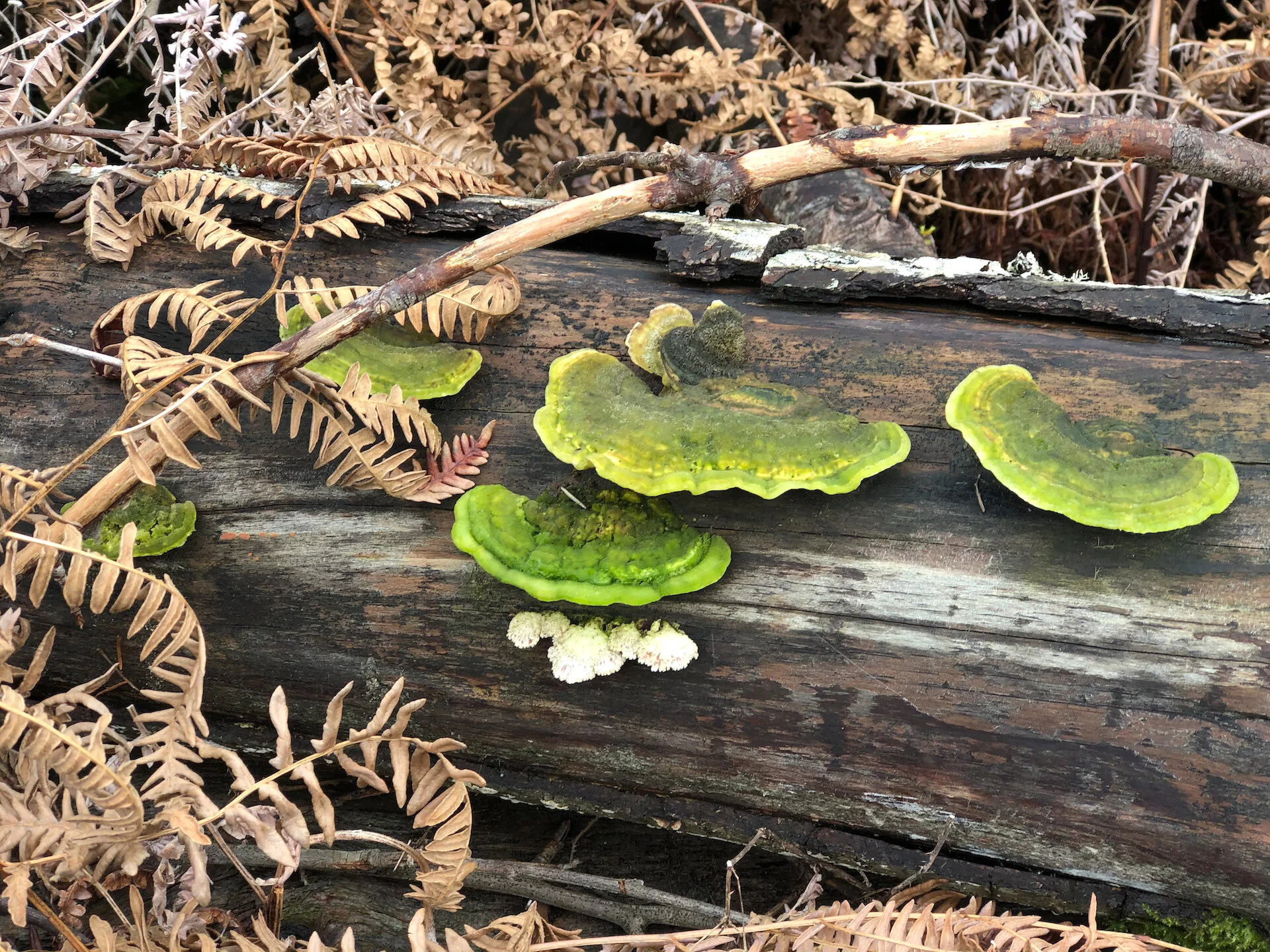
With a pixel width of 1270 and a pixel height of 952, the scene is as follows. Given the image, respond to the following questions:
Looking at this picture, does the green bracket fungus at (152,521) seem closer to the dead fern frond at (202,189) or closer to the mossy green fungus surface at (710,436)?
the dead fern frond at (202,189)

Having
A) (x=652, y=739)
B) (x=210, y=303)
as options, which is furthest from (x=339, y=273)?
(x=652, y=739)

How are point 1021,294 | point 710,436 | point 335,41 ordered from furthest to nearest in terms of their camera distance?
point 335,41 < point 1021,294 < point 710,436

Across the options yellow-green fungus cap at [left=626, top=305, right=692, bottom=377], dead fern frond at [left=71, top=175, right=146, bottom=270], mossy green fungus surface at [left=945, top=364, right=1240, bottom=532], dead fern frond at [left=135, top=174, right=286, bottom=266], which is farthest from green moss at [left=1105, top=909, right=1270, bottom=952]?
dead fern frond at [left=71, top=175, right=146, bottom=270]

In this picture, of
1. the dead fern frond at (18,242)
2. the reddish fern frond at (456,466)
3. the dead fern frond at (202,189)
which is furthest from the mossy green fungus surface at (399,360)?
the dead fern frond at (18,242)

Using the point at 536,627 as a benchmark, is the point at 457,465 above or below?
above

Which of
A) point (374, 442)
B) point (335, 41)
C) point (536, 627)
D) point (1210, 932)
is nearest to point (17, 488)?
point (374, 442)

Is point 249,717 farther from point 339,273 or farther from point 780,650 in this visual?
point 780,650

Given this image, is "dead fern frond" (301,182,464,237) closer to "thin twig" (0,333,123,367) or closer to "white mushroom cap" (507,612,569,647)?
"thin twig" (0,333,123,367)

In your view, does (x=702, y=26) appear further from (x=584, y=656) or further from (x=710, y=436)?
(x=584, y=656)
